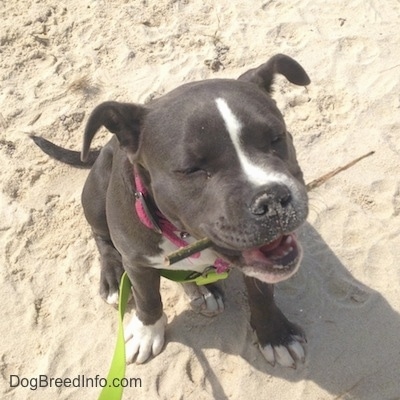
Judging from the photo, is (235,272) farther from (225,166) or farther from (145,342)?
(225,166)

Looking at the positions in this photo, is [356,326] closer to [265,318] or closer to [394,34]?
[265,318]

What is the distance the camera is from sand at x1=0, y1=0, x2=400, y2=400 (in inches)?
138

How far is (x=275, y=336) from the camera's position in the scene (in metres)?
3.46

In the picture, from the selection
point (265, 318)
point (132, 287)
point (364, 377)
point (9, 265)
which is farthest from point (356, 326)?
point (9, 265)

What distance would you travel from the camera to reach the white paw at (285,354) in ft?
11.3

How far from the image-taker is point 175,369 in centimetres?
351

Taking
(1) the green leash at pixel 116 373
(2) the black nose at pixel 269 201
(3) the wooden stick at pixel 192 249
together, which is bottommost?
(1) the green leash at pixel 116 373

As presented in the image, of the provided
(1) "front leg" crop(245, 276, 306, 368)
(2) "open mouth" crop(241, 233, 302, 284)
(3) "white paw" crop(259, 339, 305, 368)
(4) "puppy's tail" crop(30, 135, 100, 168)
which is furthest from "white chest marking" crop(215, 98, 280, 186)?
(4) "puppy's tail" crop(30, 135, 100, 168)

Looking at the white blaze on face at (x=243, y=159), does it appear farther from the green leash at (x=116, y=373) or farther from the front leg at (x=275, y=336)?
the green leash at (x=116, y=373)

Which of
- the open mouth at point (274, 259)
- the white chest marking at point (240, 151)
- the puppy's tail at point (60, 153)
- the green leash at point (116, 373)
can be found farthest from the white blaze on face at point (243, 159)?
the puppy's tail at point (60, 153)

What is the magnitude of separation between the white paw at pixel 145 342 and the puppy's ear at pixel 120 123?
1.18 m

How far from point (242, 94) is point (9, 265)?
2162 mm

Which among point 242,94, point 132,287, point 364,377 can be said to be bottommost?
point 364,377

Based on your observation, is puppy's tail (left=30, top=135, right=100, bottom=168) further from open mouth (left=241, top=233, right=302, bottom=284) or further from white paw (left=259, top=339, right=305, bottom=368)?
open mouth (left=241, top=233, right=302, bottom=284)
